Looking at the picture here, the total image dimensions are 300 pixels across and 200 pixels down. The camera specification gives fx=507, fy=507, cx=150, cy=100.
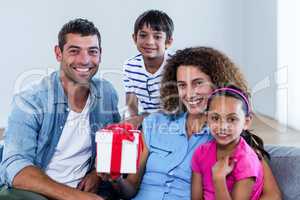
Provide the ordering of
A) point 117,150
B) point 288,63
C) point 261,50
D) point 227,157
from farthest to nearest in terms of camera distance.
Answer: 1. point 261,50
2. point 288,63
3. point 227,157
4. point 117,150

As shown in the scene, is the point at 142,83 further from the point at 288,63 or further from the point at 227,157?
the point at 288,63

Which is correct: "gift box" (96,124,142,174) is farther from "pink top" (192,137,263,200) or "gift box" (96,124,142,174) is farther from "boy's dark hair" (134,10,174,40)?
"boy's dark hair" (134,10,174,40)

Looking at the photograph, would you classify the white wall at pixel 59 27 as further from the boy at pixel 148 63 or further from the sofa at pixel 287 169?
the sofa at pixel 287 169

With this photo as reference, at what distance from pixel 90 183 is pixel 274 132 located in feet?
9.81

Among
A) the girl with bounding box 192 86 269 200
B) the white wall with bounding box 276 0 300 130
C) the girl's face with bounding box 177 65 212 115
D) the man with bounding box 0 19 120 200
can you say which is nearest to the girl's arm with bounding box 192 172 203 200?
the girl with bounding box 192 86 269 200

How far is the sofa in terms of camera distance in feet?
5.77

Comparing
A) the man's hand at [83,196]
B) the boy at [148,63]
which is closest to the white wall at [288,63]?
the boy at [148,63]

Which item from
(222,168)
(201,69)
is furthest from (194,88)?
(222,168)

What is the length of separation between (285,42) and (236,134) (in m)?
3.26

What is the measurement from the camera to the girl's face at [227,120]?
172cm

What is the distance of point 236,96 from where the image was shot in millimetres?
1747

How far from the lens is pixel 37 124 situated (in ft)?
6.15

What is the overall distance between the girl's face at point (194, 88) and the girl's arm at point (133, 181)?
23 cm

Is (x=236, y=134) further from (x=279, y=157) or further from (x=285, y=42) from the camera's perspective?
(x=285, y=42)
